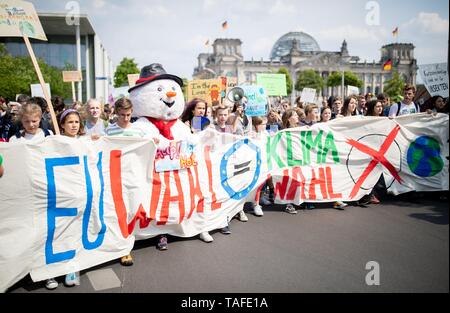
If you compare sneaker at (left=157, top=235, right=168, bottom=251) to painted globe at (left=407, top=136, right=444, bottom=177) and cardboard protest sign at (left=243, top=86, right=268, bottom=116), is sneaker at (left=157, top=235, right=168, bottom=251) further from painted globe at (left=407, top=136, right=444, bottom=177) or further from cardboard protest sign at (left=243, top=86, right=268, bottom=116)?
painted globe at (left=407, top=136, right=444, bottom=177)

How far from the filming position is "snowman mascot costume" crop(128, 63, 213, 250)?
4.33 m

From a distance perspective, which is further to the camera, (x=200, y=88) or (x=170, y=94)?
(x=200, y=88)

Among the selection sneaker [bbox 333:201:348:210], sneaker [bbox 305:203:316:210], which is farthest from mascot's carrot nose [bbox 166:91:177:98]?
sneaker [bbox 333:201:348:210]

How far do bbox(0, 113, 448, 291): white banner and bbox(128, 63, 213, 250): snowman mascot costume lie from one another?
0.33 m

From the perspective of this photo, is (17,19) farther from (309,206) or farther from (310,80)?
(310,80)

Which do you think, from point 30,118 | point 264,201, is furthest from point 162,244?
point 264,201

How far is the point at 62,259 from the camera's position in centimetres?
329

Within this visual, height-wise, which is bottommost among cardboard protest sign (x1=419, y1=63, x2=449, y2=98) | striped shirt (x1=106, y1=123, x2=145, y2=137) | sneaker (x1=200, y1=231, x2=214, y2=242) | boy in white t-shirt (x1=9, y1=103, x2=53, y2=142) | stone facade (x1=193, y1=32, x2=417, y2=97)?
sneaker (x1=200, y1=231, x2=214, y2=242)

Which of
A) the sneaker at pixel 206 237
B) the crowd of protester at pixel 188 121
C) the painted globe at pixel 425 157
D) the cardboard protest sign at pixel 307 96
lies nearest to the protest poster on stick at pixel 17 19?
the crowd of protester at pixel 188 121

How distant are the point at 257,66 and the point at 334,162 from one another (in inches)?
4196

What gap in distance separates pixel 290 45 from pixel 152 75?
123515mm

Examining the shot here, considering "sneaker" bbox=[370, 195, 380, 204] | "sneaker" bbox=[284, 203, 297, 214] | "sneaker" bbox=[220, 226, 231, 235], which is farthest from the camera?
"sneaker" bbox=[370, 195, 380, 204]

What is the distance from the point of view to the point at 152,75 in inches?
173
